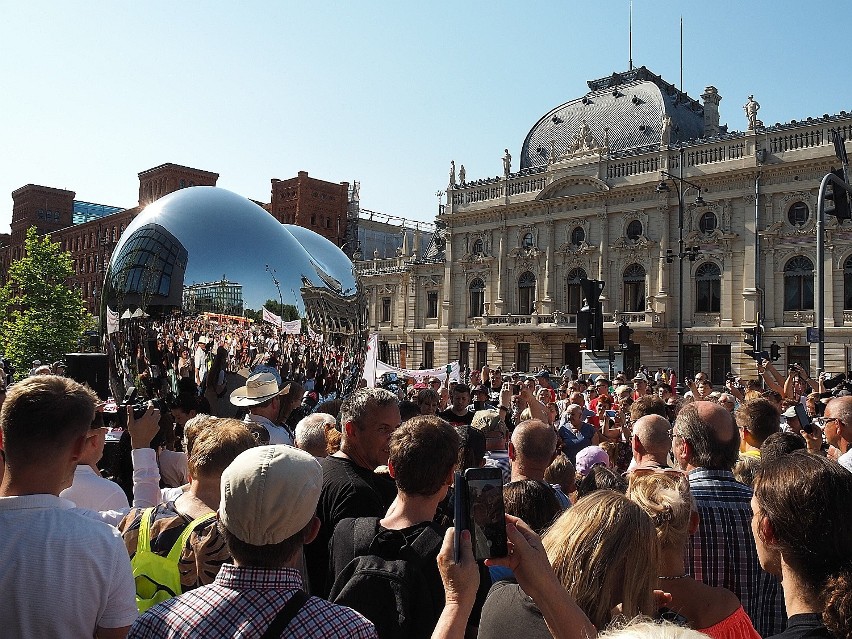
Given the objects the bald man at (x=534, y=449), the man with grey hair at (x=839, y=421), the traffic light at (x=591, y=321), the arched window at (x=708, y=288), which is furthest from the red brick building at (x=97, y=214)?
the bald man at (x=534, y=449)

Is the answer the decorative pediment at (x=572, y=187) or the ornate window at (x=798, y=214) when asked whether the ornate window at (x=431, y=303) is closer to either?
the decorative pediment at (x=572, y=187)

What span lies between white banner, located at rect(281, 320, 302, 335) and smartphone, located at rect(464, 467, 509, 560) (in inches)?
184

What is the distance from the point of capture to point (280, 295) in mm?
6613

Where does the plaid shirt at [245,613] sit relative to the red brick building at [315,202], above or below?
below

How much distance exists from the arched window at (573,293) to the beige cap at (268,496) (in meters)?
39.9

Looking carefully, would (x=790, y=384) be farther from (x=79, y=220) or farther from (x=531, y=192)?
(x=79, y=220)

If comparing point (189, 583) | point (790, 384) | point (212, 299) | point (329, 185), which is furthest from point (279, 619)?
point (329, 185)

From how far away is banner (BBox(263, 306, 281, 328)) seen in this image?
6.45m

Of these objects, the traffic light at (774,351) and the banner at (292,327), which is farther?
the traffic light at (774,351)

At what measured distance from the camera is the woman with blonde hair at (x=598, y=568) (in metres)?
2.29

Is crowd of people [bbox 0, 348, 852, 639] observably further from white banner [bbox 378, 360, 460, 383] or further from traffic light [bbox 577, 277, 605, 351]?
white banner [bbox 378, 360, 460, 383]

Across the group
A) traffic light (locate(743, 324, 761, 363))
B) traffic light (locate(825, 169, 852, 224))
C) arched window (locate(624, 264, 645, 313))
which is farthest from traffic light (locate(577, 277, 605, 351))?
arched window (locate(624, 264, 645, 313))

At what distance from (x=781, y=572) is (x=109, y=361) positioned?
6.09 metres

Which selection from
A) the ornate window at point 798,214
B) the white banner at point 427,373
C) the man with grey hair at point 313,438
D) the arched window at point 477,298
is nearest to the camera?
the man with grey hair at point 313,438
